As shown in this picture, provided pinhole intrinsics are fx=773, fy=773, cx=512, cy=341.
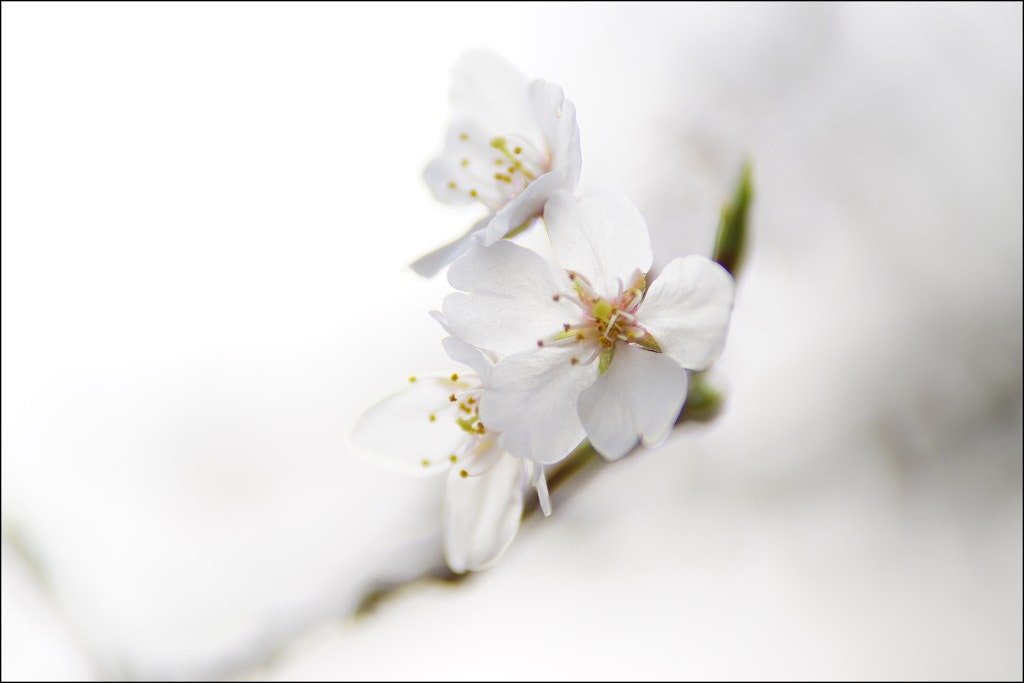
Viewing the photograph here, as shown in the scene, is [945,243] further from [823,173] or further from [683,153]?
[683,153]

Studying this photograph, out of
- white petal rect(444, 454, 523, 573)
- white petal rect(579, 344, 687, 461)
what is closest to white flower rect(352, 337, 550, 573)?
white petal rect(444, 454, 523, 573)

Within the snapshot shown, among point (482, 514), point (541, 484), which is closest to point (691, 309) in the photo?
point (541, 484)

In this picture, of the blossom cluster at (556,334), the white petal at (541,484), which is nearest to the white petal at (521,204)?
the blossom cluster at (556,334)

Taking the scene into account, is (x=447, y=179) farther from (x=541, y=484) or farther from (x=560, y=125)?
(x=541, y=484)

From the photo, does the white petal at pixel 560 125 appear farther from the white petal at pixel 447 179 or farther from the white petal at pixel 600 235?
the white petal at pixel 447 179

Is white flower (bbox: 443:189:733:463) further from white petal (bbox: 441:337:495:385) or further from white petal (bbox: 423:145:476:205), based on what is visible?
white petal (bbox: 423:145:476:205)

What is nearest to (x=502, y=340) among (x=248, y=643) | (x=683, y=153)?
(x=248, y=643)
